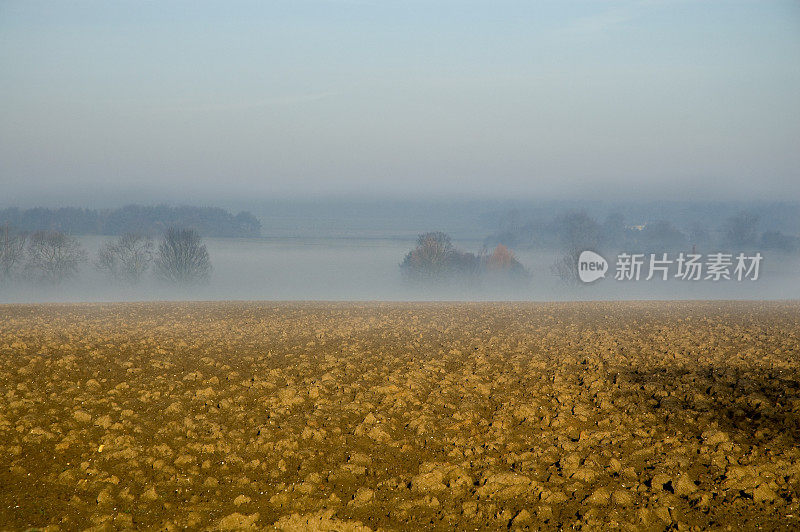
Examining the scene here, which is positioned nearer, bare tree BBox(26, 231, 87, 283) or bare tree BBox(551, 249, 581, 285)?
bare tree BBox(26, 231, 87, 283)

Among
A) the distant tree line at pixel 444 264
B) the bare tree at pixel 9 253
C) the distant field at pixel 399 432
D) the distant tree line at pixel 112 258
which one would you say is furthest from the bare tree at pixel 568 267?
the bare tree at pixel 9 253

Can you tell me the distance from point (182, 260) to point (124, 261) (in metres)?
5.76

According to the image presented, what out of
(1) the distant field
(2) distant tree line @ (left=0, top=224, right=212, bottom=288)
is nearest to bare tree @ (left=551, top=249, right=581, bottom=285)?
(2) distant tree line @ (left=0, top=224, right=212, bottom=288)

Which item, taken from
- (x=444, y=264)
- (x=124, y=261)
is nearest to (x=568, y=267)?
(x=444, y=264)

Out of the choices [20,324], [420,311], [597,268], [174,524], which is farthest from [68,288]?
[174,524]

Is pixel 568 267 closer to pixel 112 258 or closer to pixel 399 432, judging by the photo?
pixel 112 258

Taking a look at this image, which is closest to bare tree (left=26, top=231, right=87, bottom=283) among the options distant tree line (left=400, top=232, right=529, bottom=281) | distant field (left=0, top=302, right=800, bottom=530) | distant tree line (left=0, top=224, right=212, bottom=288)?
distant tree line (left=0, top=224, right=212, bottom=288)

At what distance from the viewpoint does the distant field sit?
6.42 m

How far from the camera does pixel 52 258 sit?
54.7 m

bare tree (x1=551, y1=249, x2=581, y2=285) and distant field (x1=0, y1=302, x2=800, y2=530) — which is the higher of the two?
bare tree (x1=551, y1=249, x2=581, y2=285)

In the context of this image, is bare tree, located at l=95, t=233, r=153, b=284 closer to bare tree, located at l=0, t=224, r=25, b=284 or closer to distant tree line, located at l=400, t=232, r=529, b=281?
bare tree, located at l=0, t=224, r=25, b=284

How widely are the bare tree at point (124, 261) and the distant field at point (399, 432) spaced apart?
150 feet

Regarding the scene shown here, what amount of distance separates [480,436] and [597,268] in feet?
175

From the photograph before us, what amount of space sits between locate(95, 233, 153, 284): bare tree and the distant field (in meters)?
45.6
